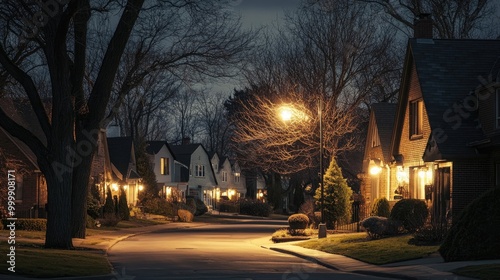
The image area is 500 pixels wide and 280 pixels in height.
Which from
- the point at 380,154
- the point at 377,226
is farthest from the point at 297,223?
the point at 377,226

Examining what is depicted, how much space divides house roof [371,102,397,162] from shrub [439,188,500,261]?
1762cm

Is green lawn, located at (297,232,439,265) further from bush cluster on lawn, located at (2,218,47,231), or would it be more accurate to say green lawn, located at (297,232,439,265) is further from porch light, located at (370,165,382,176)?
bush cluster on lawn, located at (2,218,47,231)

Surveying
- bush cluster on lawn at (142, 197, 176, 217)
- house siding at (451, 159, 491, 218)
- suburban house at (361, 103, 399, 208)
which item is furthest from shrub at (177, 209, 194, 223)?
house siding at (451, 159, 491, 218)

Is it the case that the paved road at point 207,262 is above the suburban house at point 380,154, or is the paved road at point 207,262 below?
below

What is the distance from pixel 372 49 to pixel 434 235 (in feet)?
61.2

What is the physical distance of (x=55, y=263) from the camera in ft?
72.5

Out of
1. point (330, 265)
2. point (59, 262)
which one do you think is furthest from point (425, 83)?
point (59, 262)

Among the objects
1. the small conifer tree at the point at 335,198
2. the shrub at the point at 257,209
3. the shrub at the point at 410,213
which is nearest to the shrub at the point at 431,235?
the shrub at the point at 410,213

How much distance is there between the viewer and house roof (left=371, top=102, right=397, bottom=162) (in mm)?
40844

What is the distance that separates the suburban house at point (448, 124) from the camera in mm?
29750

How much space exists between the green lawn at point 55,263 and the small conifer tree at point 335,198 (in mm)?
15217

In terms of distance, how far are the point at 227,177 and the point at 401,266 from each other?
83855 millimetres

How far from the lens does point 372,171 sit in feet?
134

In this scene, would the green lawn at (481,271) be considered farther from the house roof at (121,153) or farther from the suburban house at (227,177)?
the suburban house at (227,177)
